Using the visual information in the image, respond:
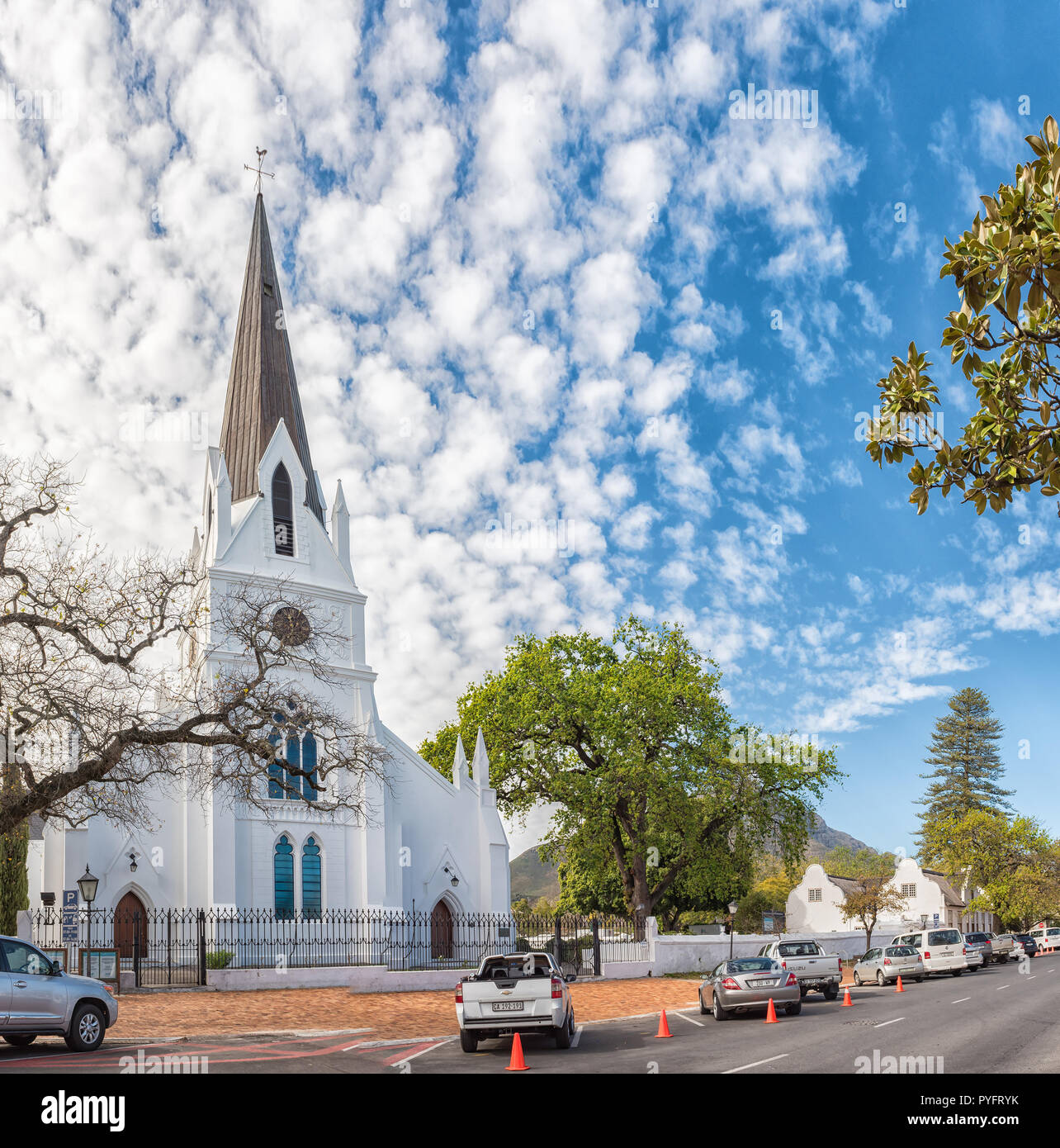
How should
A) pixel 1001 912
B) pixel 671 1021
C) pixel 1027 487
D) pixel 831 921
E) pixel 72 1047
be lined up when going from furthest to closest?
1. pixel 831 921
2. pixel 1001 912
3. pixel 671 1021
4. pixel 72 1047
5. pixel 1027 487

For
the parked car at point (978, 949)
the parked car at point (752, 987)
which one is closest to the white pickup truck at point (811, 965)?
the parked car at point (752, 987)

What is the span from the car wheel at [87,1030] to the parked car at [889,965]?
24153mm

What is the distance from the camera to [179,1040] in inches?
638

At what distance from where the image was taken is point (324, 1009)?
22609mm

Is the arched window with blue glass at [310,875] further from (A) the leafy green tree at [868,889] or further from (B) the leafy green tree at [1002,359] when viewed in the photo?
(B) the leafy green tree at [1002,359]

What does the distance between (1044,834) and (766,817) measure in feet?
106

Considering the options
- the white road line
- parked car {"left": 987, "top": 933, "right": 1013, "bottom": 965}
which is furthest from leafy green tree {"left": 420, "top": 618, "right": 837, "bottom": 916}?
the white road line

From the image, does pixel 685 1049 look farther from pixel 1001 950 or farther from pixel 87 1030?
pixel 1001 950

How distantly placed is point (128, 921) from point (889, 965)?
2335 cm

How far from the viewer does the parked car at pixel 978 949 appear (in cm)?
3647

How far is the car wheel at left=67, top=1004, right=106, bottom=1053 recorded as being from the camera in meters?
14.3

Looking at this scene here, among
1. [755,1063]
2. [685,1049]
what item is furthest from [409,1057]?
[755,1063]
